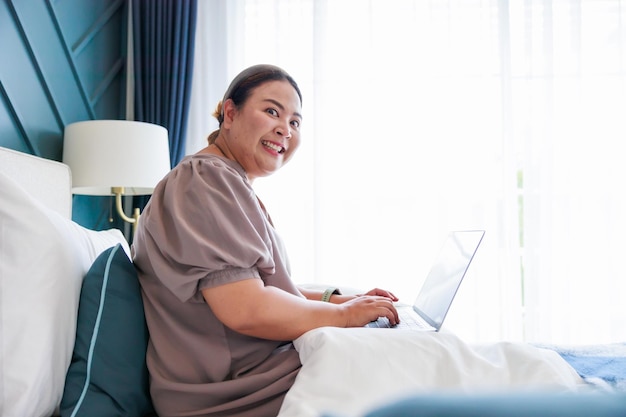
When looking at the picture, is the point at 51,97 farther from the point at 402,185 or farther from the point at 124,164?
the point at 402,185

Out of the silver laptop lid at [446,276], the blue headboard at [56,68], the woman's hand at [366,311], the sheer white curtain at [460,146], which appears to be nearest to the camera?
the woman's hand at [366,311]

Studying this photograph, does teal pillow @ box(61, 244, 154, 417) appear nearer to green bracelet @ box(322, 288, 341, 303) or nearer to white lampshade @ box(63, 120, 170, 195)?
green bracelet @ box(322, 288, 341, 303)

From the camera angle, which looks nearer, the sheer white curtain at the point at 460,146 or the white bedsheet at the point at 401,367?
the white bedsheet at the point at 401,367

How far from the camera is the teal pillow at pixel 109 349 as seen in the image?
3.28 feet

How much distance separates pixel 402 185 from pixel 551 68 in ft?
3.60

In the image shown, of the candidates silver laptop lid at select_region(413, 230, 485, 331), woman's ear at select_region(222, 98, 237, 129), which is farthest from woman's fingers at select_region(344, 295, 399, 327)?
woman's ear at select_region(222, 98, 237, 129)

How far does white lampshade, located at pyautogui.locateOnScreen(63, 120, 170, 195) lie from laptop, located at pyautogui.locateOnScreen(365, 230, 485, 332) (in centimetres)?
142

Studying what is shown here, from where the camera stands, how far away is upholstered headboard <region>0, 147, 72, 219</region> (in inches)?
59.6

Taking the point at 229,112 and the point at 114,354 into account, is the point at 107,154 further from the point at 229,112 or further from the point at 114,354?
the point at 114,354

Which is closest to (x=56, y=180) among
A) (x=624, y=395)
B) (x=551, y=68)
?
(x=624, y=395)

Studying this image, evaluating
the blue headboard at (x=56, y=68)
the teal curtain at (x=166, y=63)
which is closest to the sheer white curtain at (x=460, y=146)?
the teal curtain at (x=166, y=63)

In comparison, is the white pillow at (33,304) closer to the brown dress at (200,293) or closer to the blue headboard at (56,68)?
the brown dress at (200,293)

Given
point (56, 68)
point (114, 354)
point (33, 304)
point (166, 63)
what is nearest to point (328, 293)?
point (114, 354)

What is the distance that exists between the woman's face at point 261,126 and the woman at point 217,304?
0.22 metres
